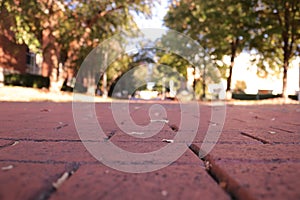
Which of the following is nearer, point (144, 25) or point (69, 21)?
point (144, 25)

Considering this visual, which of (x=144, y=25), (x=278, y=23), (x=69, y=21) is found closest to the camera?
(x=144, y=25)

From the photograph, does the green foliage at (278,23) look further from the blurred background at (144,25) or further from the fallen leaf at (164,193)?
the fallen leaf at (164,193)

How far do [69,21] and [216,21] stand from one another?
23.2ft

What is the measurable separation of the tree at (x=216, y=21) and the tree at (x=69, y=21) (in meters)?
2.38

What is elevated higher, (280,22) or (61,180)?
(280,22)

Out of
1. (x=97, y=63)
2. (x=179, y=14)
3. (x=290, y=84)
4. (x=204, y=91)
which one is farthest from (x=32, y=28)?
(x=290, y=84)

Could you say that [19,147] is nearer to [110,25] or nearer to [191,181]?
[191,181]

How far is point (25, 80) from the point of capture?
16.5 m

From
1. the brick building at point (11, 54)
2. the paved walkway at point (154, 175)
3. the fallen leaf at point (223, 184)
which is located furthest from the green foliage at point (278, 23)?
the brick building at point (11, 54)

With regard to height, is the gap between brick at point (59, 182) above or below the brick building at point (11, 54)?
below

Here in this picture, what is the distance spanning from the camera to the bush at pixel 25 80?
15.3 meters

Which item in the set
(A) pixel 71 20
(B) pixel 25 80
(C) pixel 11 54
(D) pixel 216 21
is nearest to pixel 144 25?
(A) pixel 71 20

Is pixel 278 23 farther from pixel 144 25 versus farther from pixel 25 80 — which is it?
pixel 25 80

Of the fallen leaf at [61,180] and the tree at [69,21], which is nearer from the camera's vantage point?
the fallen leaf at [61,180]
